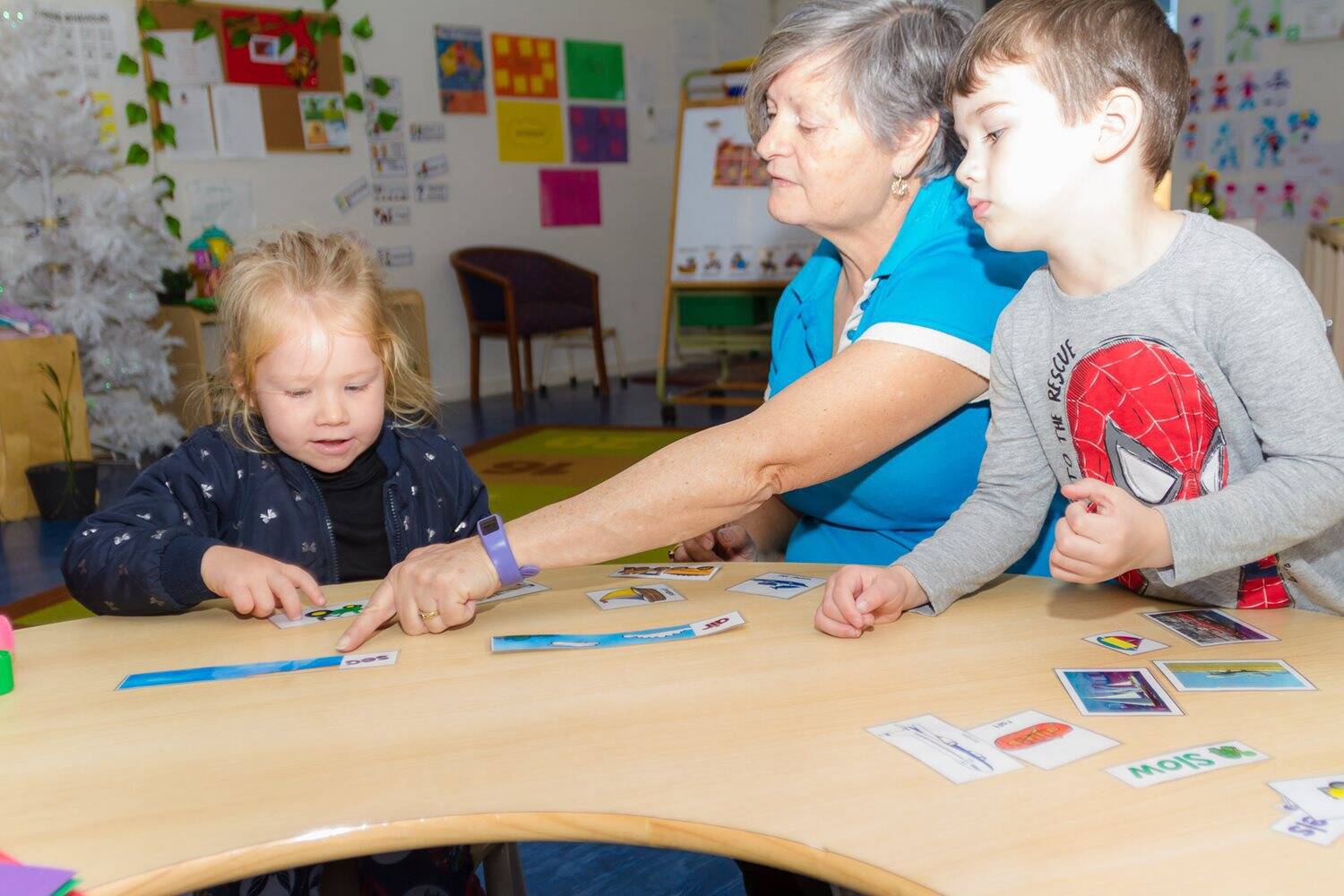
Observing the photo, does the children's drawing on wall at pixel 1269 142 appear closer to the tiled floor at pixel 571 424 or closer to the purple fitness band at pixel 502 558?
the tiled floor at pixel 571 424

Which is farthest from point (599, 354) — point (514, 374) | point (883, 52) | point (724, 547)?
point (883, 52)

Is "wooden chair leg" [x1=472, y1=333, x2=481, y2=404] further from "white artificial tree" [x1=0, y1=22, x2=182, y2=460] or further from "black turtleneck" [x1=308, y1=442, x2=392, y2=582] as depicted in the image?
"black turtleneck" [x1=308, y1=442, x2=392, y2=582]

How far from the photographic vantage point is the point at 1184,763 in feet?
2.68

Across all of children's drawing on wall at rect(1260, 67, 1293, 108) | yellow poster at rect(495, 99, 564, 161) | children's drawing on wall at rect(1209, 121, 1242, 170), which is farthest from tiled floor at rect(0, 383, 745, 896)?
children's drawing on wall at rect(1260, 67, 1293, 108)

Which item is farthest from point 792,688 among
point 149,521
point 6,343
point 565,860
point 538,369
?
point 538,369

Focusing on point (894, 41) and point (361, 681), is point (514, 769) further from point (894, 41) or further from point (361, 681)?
point (894, 41)

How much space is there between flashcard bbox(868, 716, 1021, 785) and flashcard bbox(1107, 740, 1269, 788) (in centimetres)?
7

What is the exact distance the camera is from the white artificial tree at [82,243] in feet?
16.7

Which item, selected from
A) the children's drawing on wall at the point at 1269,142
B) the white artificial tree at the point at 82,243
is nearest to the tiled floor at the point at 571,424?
the white artificial tree at the point at 82,243

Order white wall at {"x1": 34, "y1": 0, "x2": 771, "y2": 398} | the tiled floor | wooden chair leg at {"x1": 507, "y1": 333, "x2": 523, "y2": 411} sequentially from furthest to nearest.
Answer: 1. wooden chair leg at {"x1": 507, "y1": 333, "x2": 523, "y2": 411}
2. white wall at {"x1": 34, "y1": 0, "x2": 771, "y2": 398}
3. the tiled floor

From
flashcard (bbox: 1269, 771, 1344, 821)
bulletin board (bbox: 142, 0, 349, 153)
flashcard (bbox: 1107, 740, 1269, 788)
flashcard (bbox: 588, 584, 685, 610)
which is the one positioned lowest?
flashcard (bbox: 588, 584, 685, 610)

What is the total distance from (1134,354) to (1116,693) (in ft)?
1.16

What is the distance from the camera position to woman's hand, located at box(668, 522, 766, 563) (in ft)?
5.84

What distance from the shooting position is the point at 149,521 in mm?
1421
